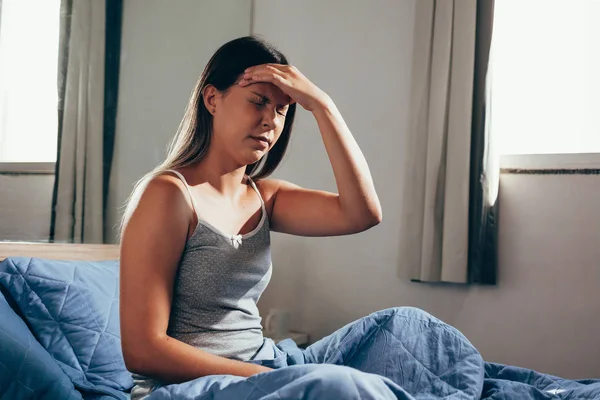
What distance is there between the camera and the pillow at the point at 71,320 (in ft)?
4.69

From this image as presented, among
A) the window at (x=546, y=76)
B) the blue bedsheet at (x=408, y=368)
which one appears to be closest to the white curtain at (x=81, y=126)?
the blue bedsheet at (x=408, y=368)

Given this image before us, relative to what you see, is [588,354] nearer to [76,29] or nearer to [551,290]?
[551,290]

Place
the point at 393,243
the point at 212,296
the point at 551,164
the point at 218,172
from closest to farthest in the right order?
1. the point at 212,296
2. the point at 218,172
3. the point at 551,164
4. the point at 393,243

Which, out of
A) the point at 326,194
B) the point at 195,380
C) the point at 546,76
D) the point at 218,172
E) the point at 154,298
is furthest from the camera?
the point at 546,76

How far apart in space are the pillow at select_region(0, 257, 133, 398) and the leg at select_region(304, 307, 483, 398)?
0.50 meters

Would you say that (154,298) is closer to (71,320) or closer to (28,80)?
(71,320)

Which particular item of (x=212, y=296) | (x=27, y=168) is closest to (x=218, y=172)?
(x=212, y=296)

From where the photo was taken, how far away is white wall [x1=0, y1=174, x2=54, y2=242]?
1.73m

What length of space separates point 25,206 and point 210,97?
840mm

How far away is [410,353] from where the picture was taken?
1.25 m

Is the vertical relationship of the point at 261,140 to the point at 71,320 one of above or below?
above

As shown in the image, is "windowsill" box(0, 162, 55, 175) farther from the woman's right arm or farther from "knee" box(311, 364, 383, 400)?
"knee" box(311, 364, 383, 400)

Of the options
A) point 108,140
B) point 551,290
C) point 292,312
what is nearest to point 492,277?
point 551,290

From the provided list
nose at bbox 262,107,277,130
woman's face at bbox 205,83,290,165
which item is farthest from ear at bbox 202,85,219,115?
nose at bbox 262,107,277,130
